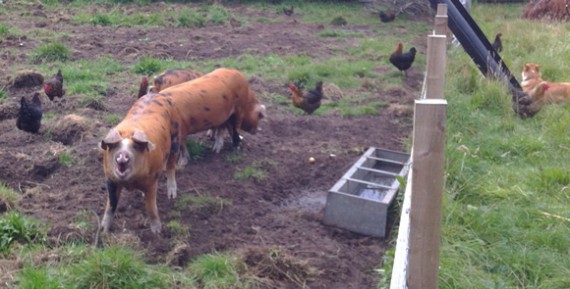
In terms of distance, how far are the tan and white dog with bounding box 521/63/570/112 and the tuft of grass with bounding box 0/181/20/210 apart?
6.15 m

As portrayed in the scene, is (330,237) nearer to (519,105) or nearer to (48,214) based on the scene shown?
(48,214)

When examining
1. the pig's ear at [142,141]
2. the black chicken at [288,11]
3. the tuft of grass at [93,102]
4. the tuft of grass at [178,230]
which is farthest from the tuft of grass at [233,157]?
the black chicken at [288,11]

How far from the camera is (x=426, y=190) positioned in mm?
2930

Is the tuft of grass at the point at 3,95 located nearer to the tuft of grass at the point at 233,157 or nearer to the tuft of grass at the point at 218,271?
the tuft of grass at the point at 233,157

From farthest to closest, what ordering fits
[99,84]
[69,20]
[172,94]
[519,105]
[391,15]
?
[391,15]
[69,20]
[99,84]
[519,105]
[172,94]

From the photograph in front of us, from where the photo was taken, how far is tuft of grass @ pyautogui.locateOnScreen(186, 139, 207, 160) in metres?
7.56

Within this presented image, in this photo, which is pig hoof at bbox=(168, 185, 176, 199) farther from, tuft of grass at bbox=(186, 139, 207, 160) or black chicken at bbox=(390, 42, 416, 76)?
black chicken at bbox=(390, 42, 416, 76)

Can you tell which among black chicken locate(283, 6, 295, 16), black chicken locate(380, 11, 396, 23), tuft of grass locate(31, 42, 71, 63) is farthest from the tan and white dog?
black chicken locate(283, 6, 295, 16)

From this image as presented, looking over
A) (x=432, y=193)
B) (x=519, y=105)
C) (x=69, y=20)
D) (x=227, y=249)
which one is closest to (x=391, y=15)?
(x=69, y=20)

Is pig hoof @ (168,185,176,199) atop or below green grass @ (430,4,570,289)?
below

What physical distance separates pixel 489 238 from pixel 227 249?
1.92 metres

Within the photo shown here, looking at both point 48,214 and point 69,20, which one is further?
point 69,20

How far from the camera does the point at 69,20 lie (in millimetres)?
15898

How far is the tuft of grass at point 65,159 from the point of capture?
6883 millimetres
